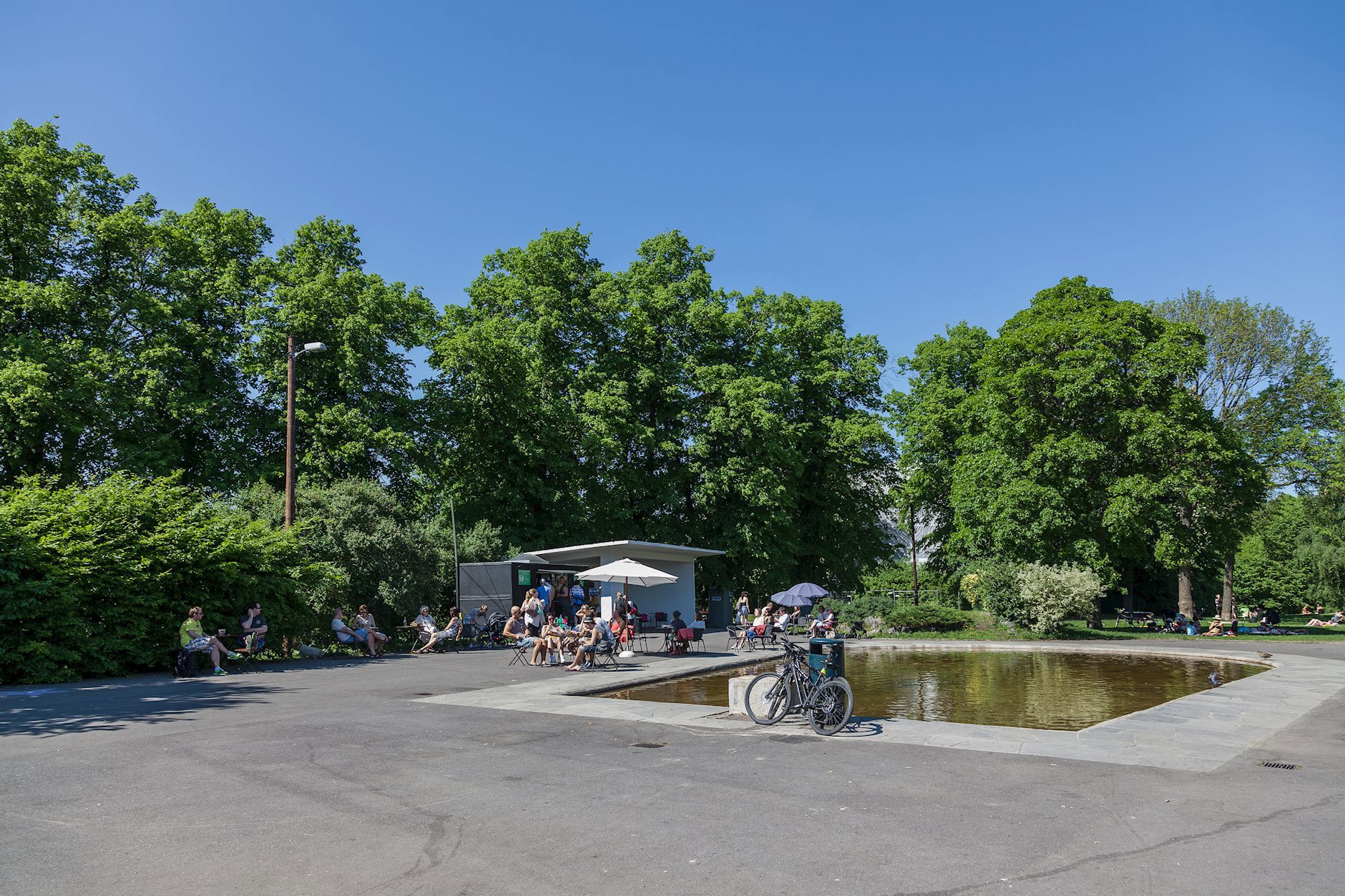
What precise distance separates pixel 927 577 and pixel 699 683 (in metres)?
40.6

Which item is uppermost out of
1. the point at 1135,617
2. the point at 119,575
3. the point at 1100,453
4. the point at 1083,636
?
the point at 1100,453

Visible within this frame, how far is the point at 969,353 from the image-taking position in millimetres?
43656

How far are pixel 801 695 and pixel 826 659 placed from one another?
64cm

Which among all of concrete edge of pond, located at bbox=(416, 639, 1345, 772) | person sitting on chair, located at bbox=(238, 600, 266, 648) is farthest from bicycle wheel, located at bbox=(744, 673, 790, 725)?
person sitting on chair, located at bbox=(238, 600, 266, 648)

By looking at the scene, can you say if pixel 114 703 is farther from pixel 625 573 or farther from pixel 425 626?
pixel 625 573

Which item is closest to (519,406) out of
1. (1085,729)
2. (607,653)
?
(607,653)

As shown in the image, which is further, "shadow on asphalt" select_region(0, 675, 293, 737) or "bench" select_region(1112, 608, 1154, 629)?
"bench" select_region(1112, 608, 1154, 629)

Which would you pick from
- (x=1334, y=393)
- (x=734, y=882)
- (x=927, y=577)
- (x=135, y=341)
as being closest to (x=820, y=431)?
(x=927, y=577)

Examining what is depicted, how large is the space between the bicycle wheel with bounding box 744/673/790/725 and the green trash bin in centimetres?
50

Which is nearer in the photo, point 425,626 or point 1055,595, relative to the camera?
point 425,626

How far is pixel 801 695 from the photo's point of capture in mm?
11703

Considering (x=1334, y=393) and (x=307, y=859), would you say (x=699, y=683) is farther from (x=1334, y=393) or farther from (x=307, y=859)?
(x=1334, y=393)

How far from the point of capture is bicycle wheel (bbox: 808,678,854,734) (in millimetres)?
11117

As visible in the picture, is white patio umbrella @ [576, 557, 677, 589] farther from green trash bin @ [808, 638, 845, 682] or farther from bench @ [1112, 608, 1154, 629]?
bench @ [1112, 608, 1154, 629]
